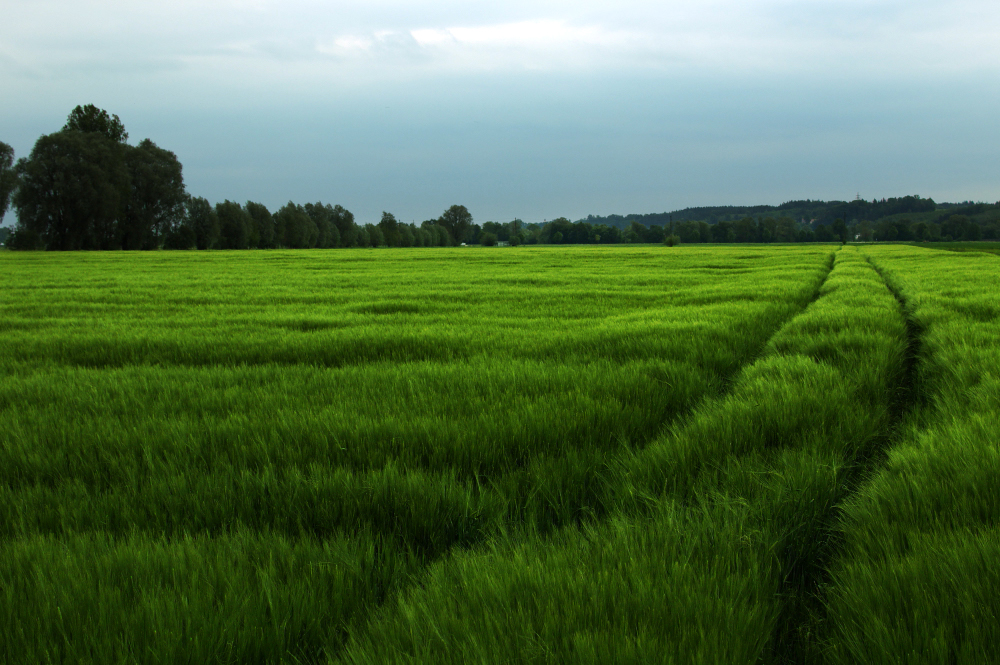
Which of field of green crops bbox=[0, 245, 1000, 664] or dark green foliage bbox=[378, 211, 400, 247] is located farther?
dark green foliage bbox=[378, 211, 400, 247]

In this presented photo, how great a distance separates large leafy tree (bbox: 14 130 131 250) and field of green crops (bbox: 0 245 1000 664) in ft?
201

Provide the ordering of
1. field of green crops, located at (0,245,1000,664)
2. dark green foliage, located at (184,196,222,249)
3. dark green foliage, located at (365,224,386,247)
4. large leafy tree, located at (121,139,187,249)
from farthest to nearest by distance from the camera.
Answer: dark green foliage, located at (365,224,386,247)
dark green foliage, located at (184,196,222,249)
large leafy tree, located at (121,139,187,249)
field of green crops, located at (0,245,1000,664)

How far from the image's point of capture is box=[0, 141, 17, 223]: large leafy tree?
48781 millimetres

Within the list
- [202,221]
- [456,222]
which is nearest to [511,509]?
[202,221]

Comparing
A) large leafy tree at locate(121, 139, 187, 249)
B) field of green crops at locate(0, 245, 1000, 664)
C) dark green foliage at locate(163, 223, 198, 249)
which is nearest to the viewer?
field of green crops at locate(0, 245, 1000, 664)

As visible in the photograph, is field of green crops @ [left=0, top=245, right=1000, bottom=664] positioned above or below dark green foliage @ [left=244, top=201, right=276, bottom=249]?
below

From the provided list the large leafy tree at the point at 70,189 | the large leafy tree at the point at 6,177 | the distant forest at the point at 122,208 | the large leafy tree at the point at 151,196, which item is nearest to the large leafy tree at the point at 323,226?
the distant forest at the point at 122,208

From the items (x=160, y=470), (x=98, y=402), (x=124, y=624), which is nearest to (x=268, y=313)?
(x=98, y=402)

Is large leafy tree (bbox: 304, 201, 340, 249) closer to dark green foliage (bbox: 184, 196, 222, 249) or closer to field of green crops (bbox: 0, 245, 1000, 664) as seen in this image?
dark green foliage (bbox: 184, 196, 222, 249)

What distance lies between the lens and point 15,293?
11.5 metres

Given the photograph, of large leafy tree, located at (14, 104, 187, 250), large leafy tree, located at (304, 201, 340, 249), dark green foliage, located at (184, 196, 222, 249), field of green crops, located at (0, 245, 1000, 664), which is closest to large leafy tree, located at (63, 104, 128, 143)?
large leafy tree, located at (14, 104, 187, 250)

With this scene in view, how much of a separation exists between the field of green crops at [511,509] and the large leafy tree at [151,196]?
218 ft

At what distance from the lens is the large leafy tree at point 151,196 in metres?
58.2

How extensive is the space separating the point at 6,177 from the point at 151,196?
12.2 meters
